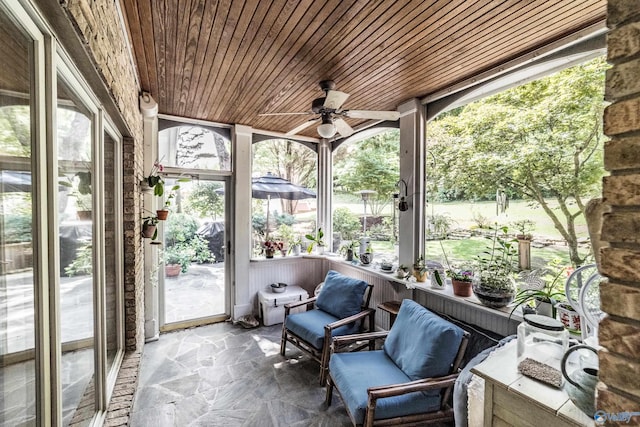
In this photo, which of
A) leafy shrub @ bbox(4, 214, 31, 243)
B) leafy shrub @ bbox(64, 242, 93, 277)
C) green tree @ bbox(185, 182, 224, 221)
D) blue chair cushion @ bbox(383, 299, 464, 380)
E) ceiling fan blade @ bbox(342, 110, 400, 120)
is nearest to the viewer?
leafy shrub @ bbox(4, 214, 31, 243)

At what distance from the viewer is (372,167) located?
3998 millimetres

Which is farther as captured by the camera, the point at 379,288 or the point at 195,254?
the point at 195,254

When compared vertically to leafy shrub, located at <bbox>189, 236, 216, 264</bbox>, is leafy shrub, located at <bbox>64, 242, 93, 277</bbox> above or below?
above

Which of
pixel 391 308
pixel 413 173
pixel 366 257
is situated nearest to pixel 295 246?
pixel 366 257

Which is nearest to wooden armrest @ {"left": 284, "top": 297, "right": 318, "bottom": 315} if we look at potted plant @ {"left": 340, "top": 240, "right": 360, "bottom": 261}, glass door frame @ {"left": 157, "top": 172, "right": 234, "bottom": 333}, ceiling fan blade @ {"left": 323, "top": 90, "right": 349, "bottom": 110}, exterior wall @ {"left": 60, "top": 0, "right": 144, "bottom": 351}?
potted plant @ {"left": 340, "top": 240, "right": 360, "bottom": 261}

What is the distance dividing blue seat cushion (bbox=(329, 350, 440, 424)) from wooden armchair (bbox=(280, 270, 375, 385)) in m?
0.38

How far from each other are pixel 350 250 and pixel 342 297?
107 cm

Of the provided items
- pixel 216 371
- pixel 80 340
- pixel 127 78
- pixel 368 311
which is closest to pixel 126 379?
pixel 216 371

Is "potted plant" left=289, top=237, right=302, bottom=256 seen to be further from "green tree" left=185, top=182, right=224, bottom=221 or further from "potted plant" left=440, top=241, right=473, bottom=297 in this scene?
"potted plant" left=440, top=241, right=473, bottom=297

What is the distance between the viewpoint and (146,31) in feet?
6.31

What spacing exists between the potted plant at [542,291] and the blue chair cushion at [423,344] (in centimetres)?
51

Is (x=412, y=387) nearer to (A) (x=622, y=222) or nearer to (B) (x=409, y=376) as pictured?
(B) (x=409, y=376)

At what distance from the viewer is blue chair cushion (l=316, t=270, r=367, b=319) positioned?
298 centimetres

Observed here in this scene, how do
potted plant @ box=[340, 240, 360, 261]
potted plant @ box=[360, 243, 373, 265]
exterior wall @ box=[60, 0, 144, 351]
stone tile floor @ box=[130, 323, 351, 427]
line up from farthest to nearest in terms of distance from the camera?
potted plant @ box=[340, 240, 360, 261] < potted plant @ box=[360, 243, 373, 265] < stone tile floor @ box=[130, 323, 351, 427] < exterior wall @ box=[60, 0, 144, 351]
